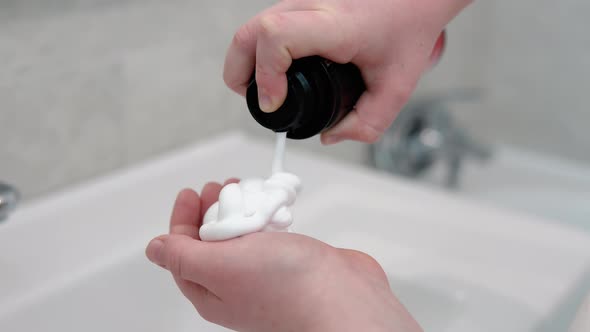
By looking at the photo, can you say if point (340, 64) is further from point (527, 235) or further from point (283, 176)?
point (527, 235)

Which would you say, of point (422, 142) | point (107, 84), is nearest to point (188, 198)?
point (107, 84)

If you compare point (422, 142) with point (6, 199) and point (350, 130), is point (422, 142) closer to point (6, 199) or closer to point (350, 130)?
point (350, 130)

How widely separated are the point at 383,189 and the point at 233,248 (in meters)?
0.37

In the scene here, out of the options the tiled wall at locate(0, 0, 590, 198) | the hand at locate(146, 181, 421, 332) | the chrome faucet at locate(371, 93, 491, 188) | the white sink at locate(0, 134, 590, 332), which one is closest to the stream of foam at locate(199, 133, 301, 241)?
the hand at locate(146, 181, 421, 332)

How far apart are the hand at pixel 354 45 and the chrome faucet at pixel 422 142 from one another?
23.3 inches

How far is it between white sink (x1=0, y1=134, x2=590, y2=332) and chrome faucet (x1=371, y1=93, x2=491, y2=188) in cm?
39

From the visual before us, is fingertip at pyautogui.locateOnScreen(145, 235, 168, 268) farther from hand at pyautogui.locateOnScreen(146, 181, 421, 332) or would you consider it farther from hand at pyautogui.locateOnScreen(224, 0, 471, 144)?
hand at pyautogui.locateOnScreen(224, 0, 471, 144)

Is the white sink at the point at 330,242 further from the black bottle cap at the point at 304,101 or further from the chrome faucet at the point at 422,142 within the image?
the chrome faucet at the point at 422,142

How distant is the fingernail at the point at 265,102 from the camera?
43cm

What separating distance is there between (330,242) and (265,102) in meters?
0.25

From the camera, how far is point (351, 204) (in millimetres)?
712

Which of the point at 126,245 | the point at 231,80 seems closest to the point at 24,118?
the point at 126,245

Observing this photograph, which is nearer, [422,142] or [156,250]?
[156,250]

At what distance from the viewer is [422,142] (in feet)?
3.83
